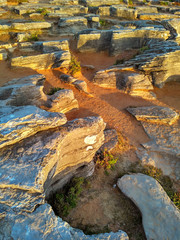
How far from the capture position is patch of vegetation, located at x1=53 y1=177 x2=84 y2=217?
611cm

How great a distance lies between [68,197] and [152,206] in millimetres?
3203

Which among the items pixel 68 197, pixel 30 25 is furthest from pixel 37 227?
pixel 30 25

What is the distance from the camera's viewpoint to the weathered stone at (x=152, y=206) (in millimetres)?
5812

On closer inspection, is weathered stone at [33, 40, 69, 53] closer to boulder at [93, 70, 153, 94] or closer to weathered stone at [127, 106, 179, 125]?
boulder at [93, 70, 153, 94]

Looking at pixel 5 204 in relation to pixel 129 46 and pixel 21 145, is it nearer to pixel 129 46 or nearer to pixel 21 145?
pixel 21 145

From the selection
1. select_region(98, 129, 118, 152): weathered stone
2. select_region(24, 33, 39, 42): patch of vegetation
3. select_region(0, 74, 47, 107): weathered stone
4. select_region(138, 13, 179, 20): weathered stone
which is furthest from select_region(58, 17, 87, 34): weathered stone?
select_region(98, 129, 118, 152): weathered stone

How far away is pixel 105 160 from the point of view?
8133 mm

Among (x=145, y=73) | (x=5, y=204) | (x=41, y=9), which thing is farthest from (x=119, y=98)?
(x=41, y=9)

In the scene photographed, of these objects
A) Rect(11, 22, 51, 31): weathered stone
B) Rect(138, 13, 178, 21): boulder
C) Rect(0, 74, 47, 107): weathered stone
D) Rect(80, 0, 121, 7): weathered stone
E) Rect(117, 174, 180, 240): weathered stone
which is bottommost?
Rect(117, 174, 180, 240): weathered stone

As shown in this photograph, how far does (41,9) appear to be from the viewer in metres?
26.5

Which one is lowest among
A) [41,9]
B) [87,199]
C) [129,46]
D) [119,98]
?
[87,199]

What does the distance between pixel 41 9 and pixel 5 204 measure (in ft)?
98.8

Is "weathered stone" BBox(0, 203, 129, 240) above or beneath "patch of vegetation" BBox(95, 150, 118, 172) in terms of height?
above

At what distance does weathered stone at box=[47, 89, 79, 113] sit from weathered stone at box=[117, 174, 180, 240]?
200 inches
